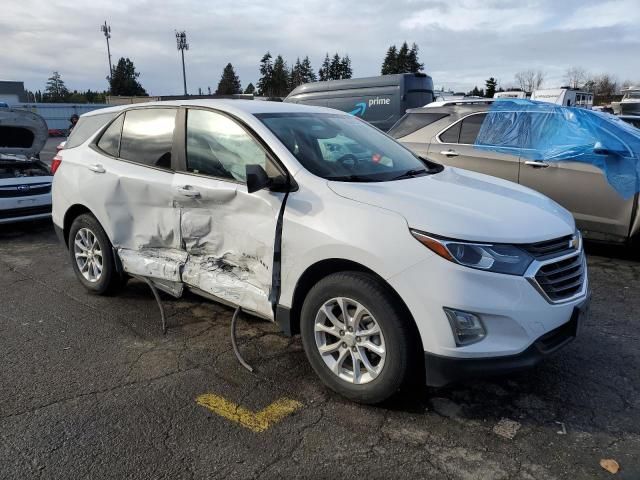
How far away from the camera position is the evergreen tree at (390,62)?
8226cm

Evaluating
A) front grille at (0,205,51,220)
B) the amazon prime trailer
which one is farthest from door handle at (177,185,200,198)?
the amazon prime trailer

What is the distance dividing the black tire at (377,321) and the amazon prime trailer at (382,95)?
9.96 metres

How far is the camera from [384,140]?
423 centimetres

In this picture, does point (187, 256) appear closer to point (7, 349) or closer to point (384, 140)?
point (7, 349)

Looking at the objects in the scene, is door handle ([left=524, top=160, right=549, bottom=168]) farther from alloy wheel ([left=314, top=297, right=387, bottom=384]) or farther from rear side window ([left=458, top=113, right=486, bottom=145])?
alloy wheel ([left=314, top=297, right=387, bottom=384])

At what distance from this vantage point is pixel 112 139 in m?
4.61

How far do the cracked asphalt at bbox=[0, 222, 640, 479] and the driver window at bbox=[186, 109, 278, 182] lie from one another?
126 centimetres

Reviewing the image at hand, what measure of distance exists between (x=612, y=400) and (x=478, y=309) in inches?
48.2

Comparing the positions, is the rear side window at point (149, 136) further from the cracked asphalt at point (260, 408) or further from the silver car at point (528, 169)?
the silver car at point (528, 169)

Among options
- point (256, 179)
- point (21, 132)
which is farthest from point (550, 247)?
point (21, 132)

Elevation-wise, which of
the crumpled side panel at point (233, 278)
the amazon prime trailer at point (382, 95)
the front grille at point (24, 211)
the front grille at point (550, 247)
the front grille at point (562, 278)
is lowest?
the front grille at point (24, 211)

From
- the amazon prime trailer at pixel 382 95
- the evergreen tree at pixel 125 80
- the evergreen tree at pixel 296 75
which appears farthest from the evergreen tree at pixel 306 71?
the amazon prime trailer at pixel 382 95

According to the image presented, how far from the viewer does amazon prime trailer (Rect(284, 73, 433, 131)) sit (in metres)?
12.5

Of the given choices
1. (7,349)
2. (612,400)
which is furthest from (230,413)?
(612,400)
